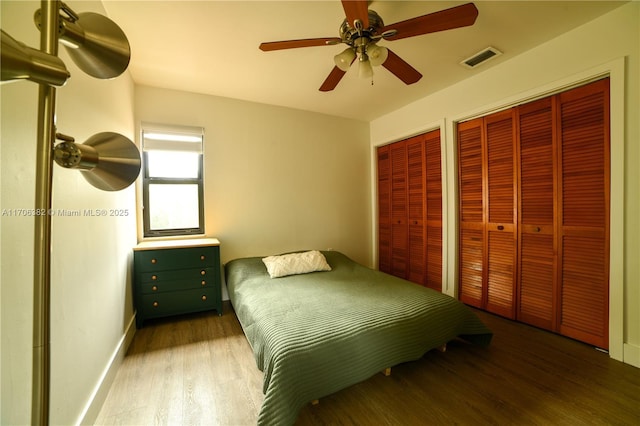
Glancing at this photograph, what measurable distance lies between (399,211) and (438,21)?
2.49 meters

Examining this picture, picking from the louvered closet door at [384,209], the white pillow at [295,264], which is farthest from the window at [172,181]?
the louvered closet door at [384,209]

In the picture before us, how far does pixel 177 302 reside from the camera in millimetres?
2490

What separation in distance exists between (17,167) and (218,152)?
227cm

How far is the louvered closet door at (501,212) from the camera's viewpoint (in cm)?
240

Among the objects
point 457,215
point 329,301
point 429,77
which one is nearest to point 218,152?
point 329,301

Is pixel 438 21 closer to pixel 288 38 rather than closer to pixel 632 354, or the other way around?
pixel 288 38

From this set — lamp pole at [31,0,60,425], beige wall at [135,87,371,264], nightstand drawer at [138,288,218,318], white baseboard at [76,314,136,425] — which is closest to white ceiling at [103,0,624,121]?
beige wall at [135,87,371,264]

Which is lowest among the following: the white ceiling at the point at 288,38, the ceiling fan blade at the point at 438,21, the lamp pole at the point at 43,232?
the lamp pole at the point at 43,232

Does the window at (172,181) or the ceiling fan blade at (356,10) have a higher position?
the ceiling fan blade at (356,10)

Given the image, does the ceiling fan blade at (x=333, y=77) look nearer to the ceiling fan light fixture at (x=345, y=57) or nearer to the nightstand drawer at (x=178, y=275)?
the ceiling fan light fixture at (x=345, y=57)

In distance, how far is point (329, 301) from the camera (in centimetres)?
192

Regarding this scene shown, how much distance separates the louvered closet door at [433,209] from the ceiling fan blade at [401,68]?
1.28 m

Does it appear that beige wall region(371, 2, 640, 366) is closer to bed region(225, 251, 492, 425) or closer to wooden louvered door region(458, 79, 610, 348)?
wooden louvered door region(458, 79, 610, 348)

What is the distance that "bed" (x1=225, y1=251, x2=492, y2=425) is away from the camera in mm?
1285
